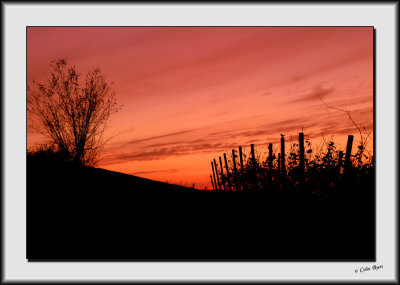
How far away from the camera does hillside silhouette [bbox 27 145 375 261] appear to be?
497 cm

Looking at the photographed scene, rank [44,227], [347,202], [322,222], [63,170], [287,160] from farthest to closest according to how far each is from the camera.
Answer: [287,160] → [63,170] → [347,202] → [322,222] → [44,227]

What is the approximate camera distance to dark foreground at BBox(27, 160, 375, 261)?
4973 millimetres

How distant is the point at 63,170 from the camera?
832cm

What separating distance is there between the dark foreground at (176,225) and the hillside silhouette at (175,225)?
13 millimetres

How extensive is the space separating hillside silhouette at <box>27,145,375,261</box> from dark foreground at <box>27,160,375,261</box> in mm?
13

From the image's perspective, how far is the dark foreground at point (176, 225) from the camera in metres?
4.97

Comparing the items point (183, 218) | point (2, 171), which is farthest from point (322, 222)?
point (2, 171)

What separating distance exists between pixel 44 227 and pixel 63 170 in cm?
292

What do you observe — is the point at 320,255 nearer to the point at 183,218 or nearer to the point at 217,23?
the point at 183,218

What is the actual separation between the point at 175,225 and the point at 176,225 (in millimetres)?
16

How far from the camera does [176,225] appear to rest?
6094 mm

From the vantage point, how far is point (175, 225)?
6.09 m

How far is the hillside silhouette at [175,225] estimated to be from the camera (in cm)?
497

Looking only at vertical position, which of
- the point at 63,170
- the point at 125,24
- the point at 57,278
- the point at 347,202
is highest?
the point at 125,24
